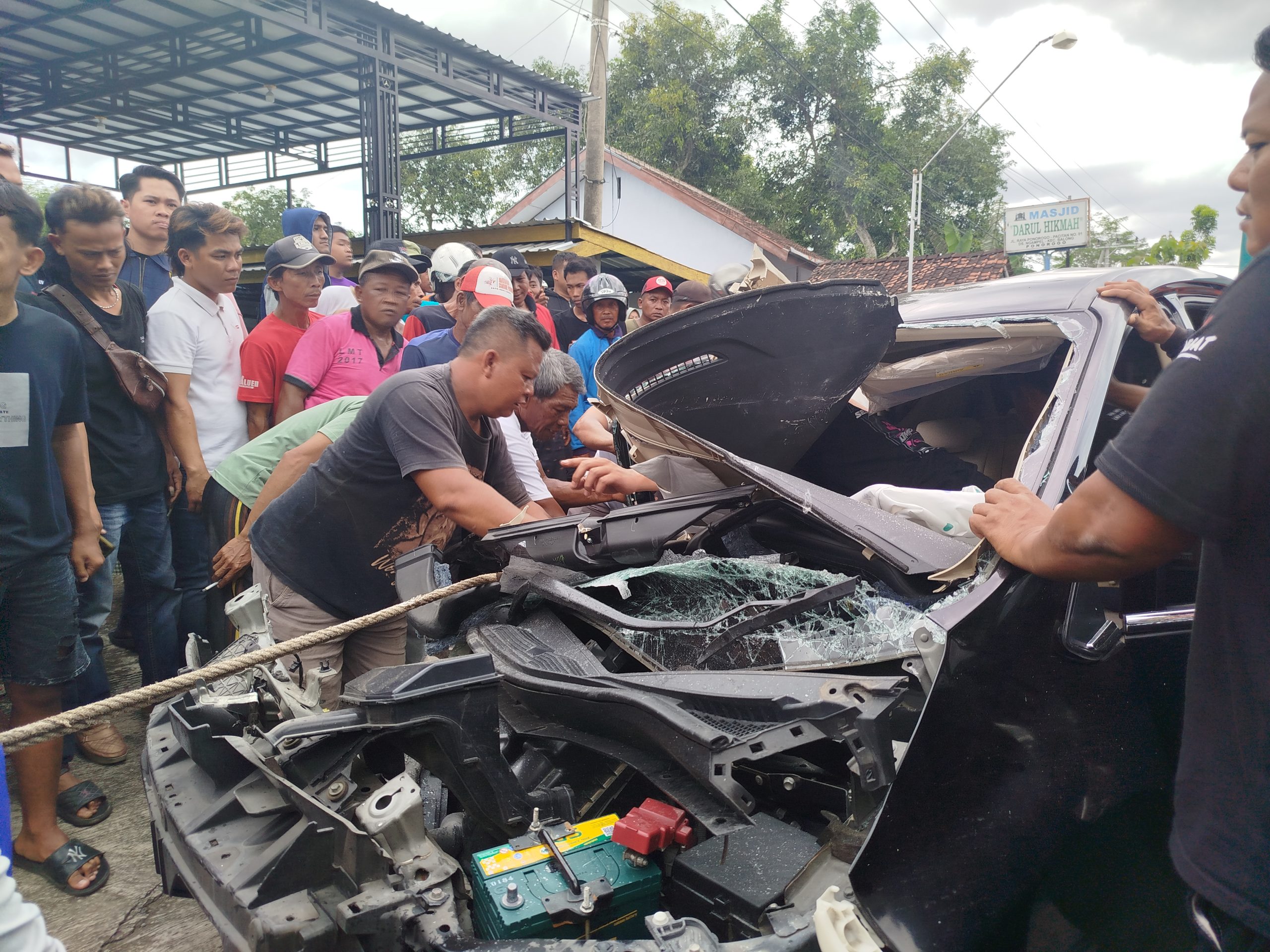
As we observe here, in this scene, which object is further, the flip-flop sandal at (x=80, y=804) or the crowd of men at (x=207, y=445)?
the flip-flop sandal at (x=80, y=804)

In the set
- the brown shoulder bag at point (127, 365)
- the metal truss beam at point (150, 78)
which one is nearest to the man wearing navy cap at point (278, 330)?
the brown shoulder bag at point (127, 365)

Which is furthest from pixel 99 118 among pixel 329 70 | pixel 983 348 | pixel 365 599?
pixel 983 348

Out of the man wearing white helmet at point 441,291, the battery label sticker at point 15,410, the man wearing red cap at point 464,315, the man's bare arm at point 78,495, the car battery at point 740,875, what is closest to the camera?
the car battery at point 740,875

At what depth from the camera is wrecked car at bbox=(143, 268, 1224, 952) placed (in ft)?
4.65

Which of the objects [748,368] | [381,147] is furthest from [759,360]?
[381,147]

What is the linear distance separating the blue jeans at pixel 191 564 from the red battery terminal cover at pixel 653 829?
112 inches

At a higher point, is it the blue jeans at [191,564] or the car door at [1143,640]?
the car door at [1143,640]

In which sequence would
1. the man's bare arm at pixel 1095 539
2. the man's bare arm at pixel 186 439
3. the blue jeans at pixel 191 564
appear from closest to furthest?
the man's bare arm at pixel 1095 539 < the man's bare arm at pixel 186 439 < the blue jeans at pixel 191 564

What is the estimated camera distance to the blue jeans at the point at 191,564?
147 inches

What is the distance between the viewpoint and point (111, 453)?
336 centimetres

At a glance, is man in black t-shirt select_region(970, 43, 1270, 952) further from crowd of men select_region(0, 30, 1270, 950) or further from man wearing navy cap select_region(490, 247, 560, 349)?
man wearing navy cap select_region(490, 247, 560, 349)

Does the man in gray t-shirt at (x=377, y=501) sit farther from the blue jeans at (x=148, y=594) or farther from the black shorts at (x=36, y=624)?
the blue jeans at (x=148, y=594)

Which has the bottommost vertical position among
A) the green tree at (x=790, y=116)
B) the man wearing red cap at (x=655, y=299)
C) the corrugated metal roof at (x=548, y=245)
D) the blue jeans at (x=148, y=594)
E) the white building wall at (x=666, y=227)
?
the blue jeans at (x=148, y=594)

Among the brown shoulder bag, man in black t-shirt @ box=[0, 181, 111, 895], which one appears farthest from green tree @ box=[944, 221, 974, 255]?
man in black t-shirt @ box=[0, 181, 111, 895]
